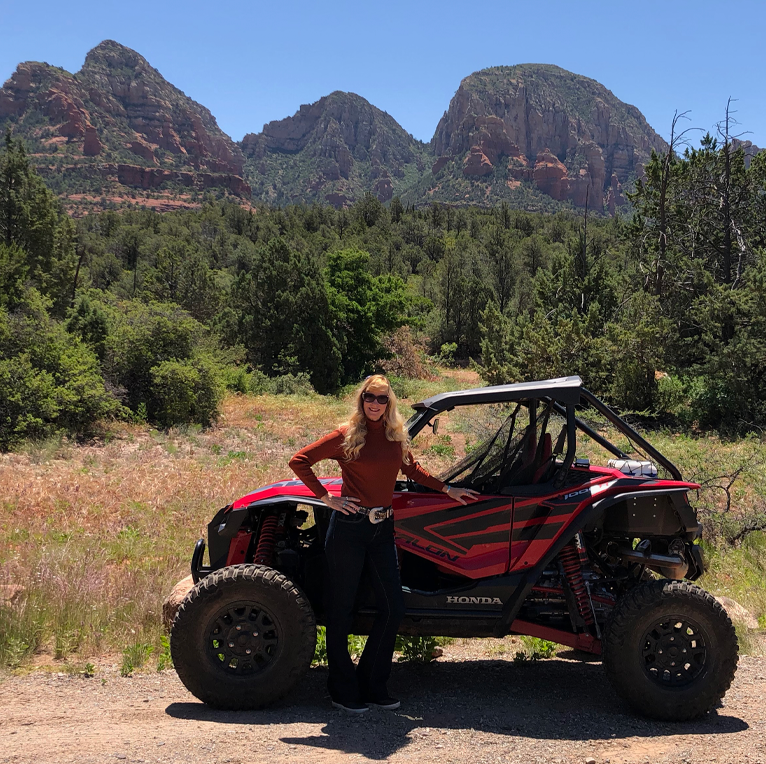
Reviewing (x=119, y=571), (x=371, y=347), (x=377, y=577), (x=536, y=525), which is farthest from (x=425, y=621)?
(x=371, y=347)

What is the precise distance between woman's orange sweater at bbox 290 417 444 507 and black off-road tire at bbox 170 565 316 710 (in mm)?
657

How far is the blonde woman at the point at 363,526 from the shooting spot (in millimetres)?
3889

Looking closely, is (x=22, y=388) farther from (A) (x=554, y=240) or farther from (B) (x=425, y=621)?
(A) (x=554, y=240)

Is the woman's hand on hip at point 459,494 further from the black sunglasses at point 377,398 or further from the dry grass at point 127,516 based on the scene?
the dry grass at point 127,516

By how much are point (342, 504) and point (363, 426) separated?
472 mm

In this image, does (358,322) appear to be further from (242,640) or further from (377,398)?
(242,640)

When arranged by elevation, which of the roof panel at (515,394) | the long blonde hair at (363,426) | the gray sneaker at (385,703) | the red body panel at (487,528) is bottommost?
the gray sneaker at (385,703)

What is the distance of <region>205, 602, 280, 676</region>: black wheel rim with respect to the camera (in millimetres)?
3930

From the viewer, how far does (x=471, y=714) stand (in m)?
4.03

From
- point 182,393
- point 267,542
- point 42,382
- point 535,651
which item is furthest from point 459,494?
point 182,393

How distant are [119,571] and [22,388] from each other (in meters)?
11.8

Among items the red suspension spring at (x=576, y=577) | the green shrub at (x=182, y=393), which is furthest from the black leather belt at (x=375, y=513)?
the green shrub at (x=182, y=393)

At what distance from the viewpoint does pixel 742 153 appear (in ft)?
71.3

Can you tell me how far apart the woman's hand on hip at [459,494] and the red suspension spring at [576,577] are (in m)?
0.68
